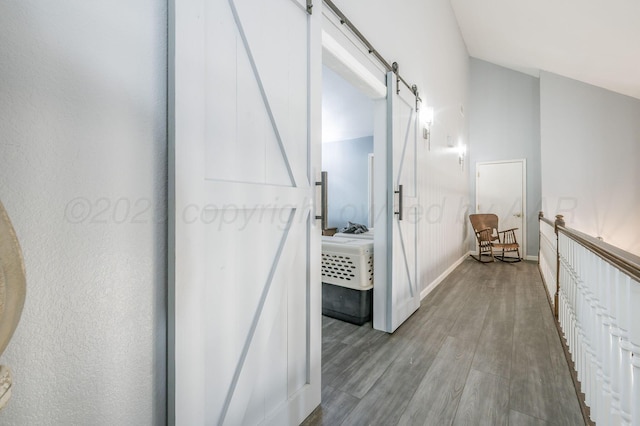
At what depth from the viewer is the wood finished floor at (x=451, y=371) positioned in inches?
60.8

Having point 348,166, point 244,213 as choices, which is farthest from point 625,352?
point 348,166

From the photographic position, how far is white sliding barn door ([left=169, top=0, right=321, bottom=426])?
92 cm

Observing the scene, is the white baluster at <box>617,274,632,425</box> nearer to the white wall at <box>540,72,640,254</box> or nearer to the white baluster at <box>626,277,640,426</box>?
the white baluster at <box>626,277,640,426</box>

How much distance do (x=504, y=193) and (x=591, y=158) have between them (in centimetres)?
144

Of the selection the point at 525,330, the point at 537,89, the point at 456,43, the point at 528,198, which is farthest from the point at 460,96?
the point at 525,330

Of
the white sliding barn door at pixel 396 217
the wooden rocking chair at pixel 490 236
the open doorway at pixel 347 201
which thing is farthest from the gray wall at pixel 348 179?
the white sliding barn door at pixel 396 217

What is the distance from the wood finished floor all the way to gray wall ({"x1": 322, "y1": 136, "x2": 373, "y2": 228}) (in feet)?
12.6

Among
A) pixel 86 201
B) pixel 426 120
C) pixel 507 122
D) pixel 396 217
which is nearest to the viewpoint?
pixel 86 201

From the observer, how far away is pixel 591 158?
506 cm

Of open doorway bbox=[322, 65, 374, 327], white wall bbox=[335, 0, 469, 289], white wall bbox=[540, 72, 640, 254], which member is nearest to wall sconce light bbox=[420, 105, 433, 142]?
white wall bbox=[335, 0, 469, 289]

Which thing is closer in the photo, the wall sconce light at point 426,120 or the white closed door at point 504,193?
the wall sconce light at point 426,120

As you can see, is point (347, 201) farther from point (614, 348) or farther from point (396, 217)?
point (614, 348)

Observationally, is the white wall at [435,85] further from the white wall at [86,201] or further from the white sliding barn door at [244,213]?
the white wall at [86,201]

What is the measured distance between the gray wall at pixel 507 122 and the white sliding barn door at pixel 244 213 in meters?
5.95
